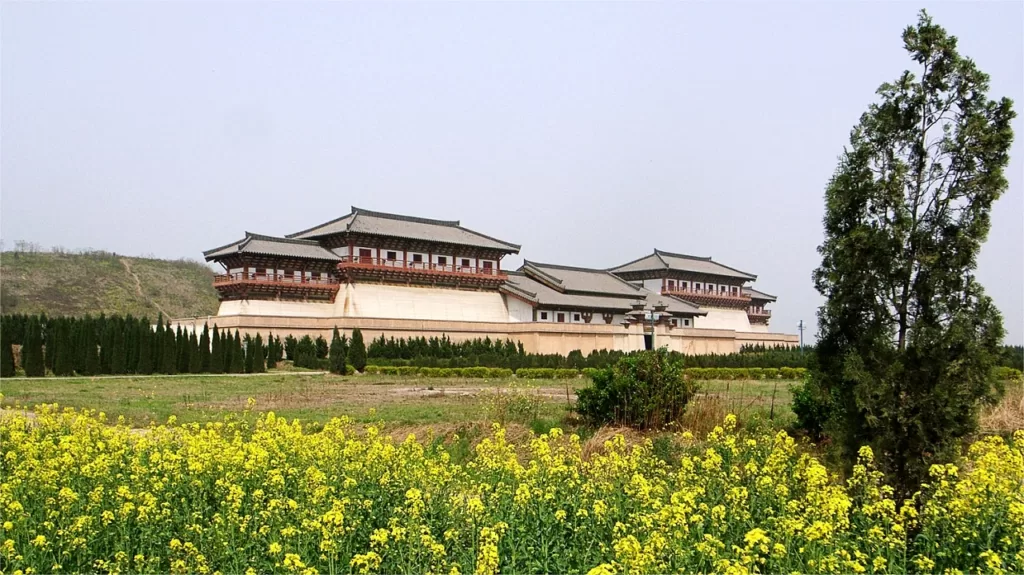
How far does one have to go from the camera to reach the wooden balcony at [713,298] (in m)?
64.3

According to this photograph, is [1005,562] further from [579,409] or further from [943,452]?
[579,409]

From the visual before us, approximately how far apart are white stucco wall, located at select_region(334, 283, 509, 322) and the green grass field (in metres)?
15.4

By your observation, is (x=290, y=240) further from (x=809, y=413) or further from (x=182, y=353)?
(x=809, y=413)

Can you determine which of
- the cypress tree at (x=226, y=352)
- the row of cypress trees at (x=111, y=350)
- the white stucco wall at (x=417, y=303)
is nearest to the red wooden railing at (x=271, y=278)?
the white stucco wall at (x=417, y=303)

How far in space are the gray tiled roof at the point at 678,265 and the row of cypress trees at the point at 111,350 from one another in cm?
3530

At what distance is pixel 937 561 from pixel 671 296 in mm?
57480

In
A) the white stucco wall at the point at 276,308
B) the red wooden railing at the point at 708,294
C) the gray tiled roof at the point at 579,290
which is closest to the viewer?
the white stucco wall at the point at 276,308

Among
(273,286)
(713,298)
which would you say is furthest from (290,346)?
(713,298)

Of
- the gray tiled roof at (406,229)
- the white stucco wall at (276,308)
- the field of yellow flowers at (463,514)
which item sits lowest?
the field of yellow flowers at (463,514)

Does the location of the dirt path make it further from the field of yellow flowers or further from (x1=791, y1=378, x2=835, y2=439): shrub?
the field of yellow flowers

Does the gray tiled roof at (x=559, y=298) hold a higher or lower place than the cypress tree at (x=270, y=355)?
higher

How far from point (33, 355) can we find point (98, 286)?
38.5 m

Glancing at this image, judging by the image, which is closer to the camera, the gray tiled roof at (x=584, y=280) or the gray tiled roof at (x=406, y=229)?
the gray tiled roof at (x=406, y=229)

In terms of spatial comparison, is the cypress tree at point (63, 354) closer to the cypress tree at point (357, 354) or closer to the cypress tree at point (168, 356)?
the cypress tree at point (168, 356)
